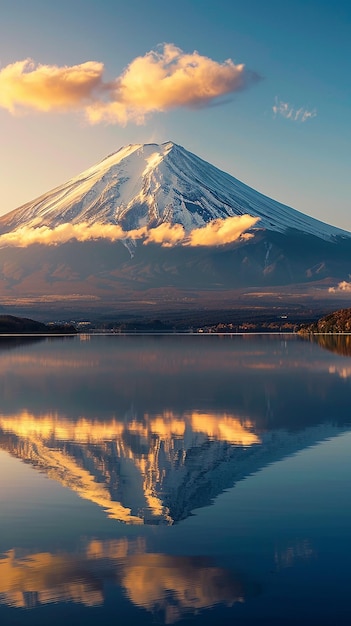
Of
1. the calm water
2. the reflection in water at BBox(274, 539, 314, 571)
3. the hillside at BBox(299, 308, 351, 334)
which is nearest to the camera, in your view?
the calm water

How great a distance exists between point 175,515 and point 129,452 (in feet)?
21.6

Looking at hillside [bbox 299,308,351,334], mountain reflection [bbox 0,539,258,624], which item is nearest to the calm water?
mountain reflection [bbox 0,539,258,624]

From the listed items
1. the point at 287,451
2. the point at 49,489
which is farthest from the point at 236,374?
the point at 49,489

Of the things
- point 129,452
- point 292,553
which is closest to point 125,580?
point 292,553

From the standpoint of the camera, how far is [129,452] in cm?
2031

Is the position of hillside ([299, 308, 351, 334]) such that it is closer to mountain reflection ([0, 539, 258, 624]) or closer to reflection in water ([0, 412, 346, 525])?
reflection in water ([0, 412, 346, 525])

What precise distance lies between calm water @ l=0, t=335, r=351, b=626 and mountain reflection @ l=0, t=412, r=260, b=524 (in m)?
0.05

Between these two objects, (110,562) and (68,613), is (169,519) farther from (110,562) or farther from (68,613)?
(68,613)

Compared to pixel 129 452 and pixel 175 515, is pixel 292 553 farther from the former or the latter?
pixel 129 452

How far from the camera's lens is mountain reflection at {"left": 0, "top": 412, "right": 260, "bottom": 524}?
15188 mm

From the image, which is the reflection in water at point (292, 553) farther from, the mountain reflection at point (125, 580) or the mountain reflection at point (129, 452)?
the mountain reflection at point (129, 452)

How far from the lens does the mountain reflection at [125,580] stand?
9.98 metres

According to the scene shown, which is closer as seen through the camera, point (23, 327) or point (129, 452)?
point (129, 452)

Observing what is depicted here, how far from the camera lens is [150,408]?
1190 inches
